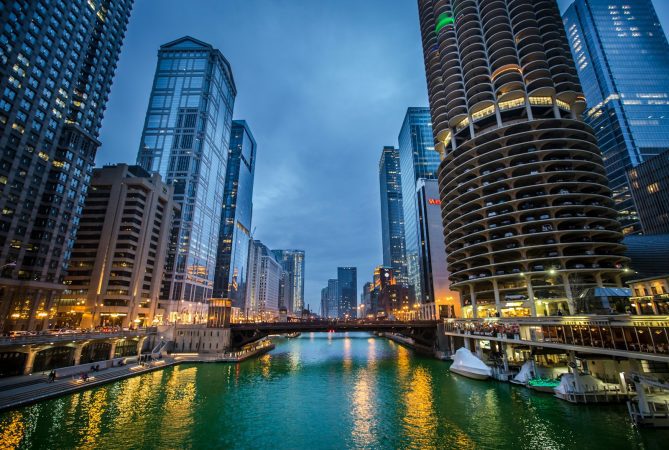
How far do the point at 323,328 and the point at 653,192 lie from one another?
11539 cm

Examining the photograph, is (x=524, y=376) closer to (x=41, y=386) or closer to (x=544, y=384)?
(x=544, y=384)

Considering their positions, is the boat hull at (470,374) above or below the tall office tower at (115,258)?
below

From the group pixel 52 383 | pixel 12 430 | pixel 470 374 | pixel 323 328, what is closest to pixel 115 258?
pixel 52 383

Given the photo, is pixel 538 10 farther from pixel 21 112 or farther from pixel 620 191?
pixel 21 112

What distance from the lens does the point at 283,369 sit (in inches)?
2633

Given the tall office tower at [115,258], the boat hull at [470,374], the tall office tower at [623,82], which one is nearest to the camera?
the boat hull at [470,374]

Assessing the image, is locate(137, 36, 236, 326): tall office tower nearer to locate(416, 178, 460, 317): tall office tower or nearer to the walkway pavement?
the walkway pavement

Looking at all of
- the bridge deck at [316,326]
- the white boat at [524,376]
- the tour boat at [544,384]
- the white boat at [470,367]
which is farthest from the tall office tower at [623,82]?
the tour boat at [544,384]

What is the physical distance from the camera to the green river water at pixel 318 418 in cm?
2738

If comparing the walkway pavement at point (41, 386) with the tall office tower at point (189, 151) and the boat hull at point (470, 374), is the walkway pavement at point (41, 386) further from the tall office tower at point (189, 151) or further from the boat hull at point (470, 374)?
the tall office tower at point (189, 151)

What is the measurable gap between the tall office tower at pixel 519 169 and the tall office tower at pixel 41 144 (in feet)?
351

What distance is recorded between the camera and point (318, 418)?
1373 inches

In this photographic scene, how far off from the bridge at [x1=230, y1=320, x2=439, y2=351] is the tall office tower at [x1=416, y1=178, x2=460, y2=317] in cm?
4817

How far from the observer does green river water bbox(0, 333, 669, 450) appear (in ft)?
89.8
